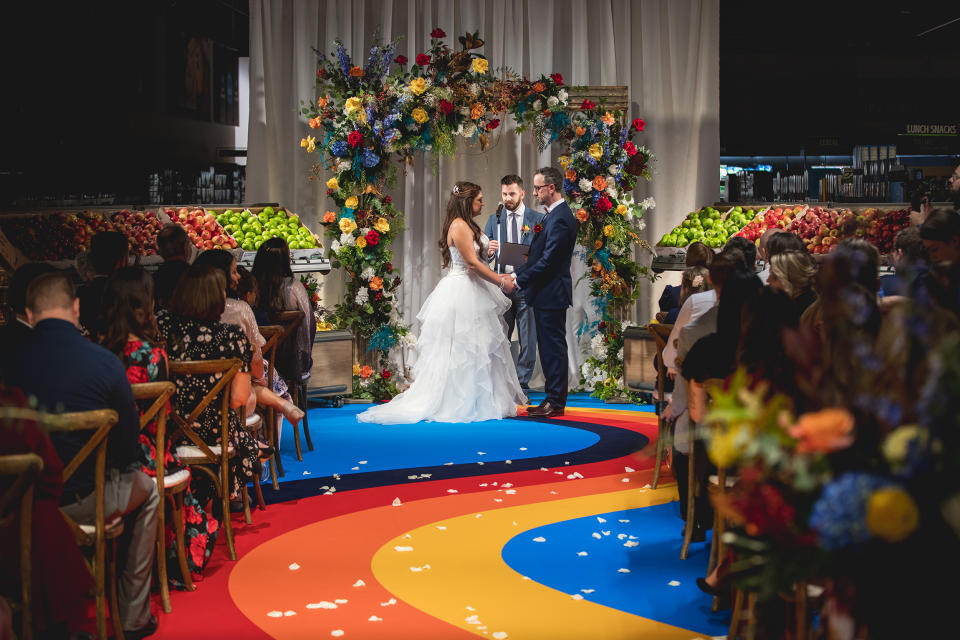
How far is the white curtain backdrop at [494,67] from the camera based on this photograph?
9977 millimetres

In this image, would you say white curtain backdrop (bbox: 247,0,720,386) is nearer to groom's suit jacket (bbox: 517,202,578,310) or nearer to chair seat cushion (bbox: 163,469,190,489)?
groom's suit jacket (bbox: 517,202,578,310)

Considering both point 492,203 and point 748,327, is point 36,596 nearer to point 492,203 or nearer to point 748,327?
point 748,327

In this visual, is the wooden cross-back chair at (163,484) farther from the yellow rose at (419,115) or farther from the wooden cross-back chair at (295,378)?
the yellow rose at (419,115)

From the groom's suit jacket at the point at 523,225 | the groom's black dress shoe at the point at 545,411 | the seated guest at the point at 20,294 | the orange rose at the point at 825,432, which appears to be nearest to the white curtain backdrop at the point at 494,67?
Result: the groom's suit jacket at the point at 523,225

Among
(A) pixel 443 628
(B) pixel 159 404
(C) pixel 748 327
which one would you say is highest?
(C) pixel 748 327

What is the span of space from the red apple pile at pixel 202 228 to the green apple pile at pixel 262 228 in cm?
20

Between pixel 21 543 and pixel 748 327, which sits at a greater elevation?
pixel 748 327

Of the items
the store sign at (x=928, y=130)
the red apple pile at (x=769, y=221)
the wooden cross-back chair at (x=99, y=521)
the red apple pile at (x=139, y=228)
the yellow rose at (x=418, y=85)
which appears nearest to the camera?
the wooden cross-back chair at (x=99, y=521)

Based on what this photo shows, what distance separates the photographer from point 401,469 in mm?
6289

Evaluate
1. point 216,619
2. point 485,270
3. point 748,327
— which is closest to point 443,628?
point 216,619

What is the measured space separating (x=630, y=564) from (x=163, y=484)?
1.95 metres

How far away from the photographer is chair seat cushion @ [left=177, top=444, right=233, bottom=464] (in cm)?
442

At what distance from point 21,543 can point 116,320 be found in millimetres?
1260

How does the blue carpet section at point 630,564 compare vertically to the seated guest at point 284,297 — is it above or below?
below
